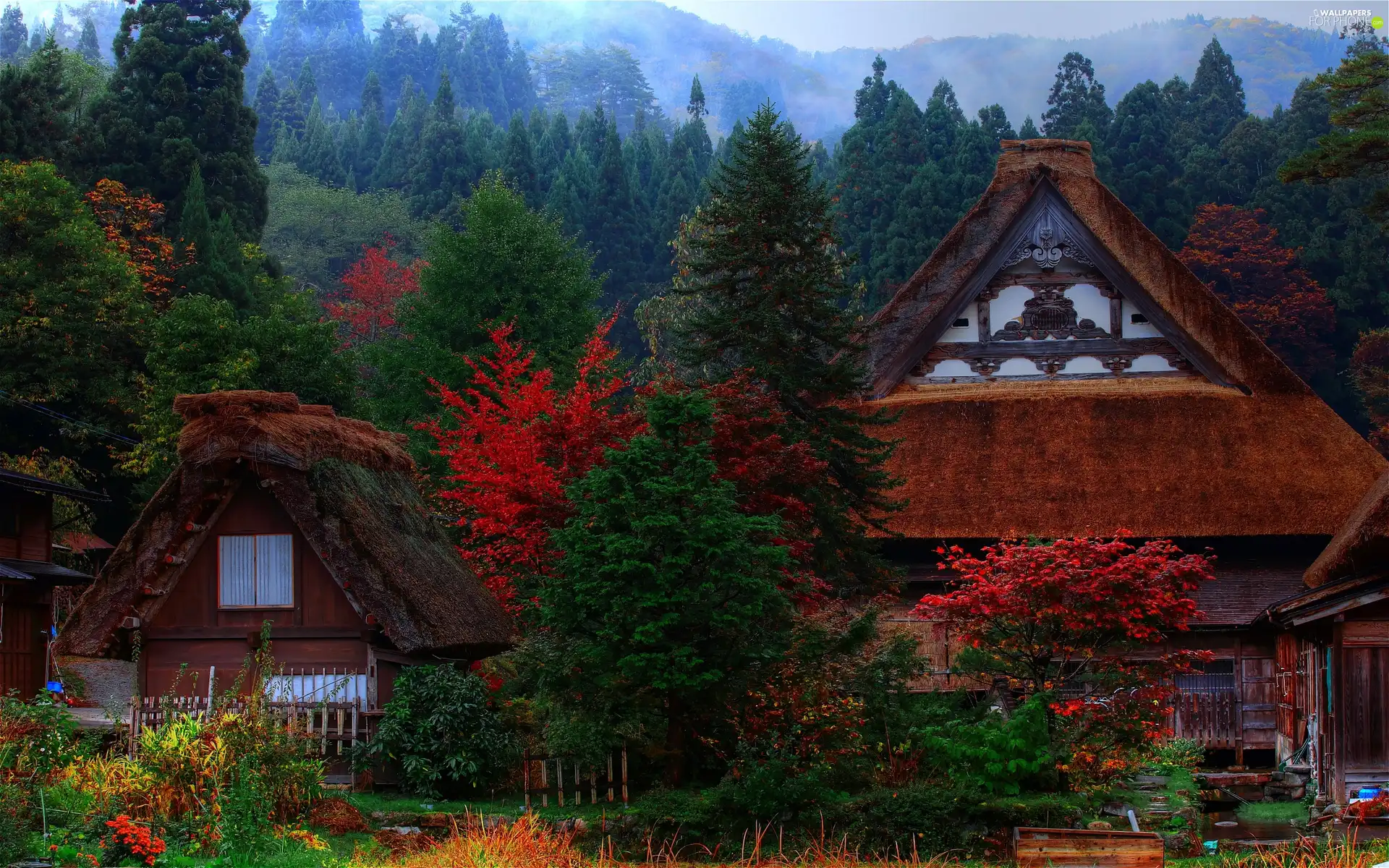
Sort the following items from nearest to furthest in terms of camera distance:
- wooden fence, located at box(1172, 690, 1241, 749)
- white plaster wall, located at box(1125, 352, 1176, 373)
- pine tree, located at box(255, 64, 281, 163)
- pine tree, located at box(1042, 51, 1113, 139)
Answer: wooden fence, located at box(1172, 690, 1241, 749), white plaster wall, located at box(1125, 352, 1176, 373), pine tree, located at box(1042, 51, 1113, 139), pine tree, located at box(255, 64, 281, 163)

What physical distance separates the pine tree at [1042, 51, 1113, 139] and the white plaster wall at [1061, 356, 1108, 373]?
3566 centimetres

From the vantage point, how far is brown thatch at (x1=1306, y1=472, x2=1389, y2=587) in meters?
19.8

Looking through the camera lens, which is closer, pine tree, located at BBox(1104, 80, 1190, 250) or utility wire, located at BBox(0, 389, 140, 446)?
utility wire, located at BBox(0, 389, 140, 446)

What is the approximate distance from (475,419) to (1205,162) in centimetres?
4100

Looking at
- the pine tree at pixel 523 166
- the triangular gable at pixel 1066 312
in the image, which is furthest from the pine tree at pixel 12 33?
the triangular gable at pixel 1066 312

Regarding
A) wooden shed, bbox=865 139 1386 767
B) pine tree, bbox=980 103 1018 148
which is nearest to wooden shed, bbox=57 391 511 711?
wooden shed, bbox=865 139 1386 767

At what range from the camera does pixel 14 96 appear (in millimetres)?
45562

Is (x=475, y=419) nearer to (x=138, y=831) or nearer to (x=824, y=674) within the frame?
(x=824, y=674)

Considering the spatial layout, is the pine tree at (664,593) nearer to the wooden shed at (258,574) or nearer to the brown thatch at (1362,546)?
the wooden shed at (258,574)

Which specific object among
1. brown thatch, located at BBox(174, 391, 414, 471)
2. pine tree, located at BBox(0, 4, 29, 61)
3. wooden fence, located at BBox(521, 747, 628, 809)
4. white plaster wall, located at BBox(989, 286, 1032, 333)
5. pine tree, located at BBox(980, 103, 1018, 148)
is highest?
pine tree, located at BBox(0, 4, 29, 61)

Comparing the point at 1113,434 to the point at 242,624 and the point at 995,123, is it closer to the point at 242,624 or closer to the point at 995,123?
the point at 242,624

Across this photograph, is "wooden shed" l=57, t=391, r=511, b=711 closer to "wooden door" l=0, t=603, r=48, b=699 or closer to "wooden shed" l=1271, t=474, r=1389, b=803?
"wooden door" l=0, t=603, r=48, b=699

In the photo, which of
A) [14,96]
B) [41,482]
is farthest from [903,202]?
[41,482]

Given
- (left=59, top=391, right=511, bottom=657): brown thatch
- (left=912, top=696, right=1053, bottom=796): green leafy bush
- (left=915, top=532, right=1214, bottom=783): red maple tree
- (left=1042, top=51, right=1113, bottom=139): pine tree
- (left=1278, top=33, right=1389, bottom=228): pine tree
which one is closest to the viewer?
(left=912, top=696, right=1053, bottom=796): green leafy bush
